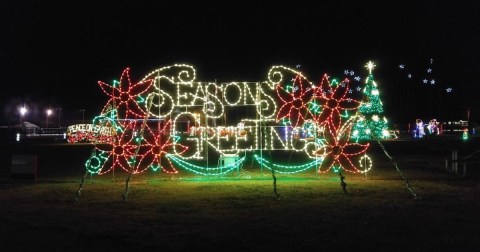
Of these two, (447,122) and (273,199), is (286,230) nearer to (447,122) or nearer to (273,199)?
(273,199)

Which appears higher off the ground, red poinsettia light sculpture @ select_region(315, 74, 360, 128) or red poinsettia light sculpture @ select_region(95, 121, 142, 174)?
red poinsettia light sculpture @ select_region(315, 74, 360, 128)

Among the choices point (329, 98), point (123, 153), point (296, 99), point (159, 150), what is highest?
point (329, 98)

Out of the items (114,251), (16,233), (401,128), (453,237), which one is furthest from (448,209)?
(401,128)

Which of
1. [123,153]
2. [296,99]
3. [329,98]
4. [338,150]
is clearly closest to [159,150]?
[123,153]

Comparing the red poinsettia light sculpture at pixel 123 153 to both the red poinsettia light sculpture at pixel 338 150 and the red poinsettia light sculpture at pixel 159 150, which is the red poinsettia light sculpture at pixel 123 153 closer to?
the red poinsettia light sculpture at pixel 159 150

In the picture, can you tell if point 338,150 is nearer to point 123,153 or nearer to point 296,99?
point 296,99

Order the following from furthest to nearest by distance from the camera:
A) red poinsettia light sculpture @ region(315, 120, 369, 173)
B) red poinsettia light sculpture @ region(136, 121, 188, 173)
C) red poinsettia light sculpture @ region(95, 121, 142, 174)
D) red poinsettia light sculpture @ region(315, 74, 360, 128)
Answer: red poinsettia light sculpture @ region(315, 120, 369, 173), red poinsettia light sculpture @ region(136, 121, 188, 173), red poinsettia light sculpture @ region(95, 121, 142, 174), red poinsettia light sculpture @ region(315, 74, 360, 128)

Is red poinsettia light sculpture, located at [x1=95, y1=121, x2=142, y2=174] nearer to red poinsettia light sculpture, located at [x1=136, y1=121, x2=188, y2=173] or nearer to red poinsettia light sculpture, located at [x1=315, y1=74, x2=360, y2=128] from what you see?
red poinsettia light sculpture, located at [x1=136, y1=121, x2=188, y2=173]

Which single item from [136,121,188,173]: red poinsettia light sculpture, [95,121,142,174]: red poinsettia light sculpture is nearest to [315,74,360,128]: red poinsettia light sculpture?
[136,121,188,173]: red poinsettia light sculpture

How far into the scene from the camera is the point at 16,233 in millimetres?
9000

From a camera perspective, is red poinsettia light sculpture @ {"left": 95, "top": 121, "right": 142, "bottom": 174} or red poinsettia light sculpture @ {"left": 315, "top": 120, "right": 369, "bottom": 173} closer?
red poinsettia light sculpture @ {"left": 95, "top": 121, "right": 142, "bottom": 174}

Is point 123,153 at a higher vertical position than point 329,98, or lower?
lower

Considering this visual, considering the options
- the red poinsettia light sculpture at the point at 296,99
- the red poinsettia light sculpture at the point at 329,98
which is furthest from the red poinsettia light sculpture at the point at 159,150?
the red poinsettia light sculpture at the point at 329,98

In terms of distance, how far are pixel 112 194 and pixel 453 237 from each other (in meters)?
8.00
